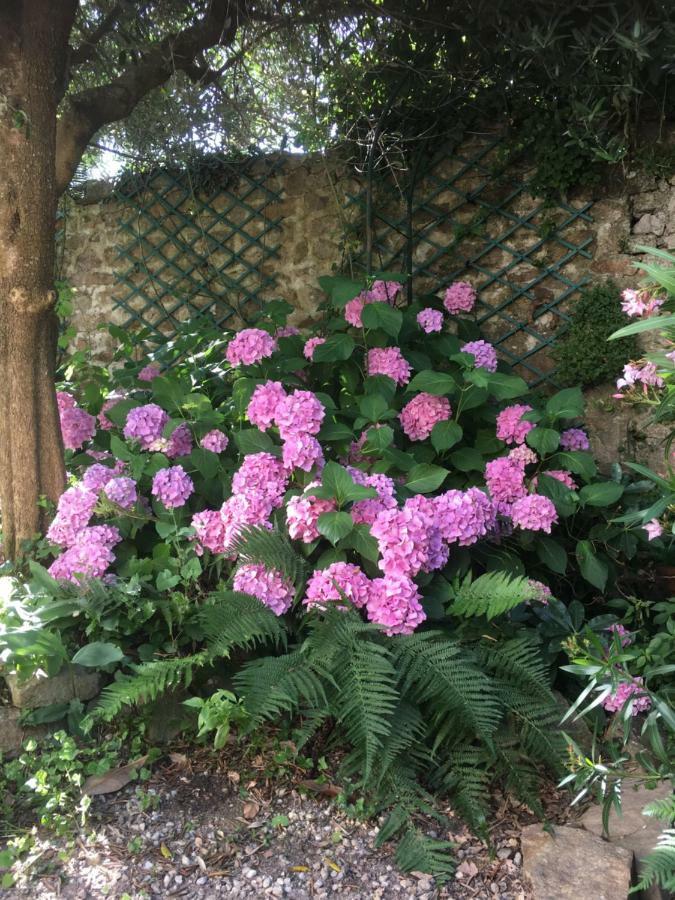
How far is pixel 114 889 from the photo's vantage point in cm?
164

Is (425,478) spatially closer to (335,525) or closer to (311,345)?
(335,525)

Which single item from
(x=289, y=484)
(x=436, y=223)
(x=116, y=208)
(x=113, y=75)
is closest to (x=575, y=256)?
(x=436, y=223)

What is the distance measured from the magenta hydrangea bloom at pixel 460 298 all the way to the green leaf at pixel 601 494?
1.38 meters

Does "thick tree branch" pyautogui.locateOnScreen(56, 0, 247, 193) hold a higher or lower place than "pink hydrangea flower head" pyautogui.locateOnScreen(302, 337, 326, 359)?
higher

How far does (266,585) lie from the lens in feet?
6.90

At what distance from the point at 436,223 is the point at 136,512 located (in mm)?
2364

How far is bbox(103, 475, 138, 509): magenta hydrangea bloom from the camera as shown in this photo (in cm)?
235

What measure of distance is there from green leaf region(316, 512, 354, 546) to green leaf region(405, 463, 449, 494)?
345 millimetres

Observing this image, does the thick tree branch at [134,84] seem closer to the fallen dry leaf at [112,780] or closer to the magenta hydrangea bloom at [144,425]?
the magenta hydrangea bloom at [144,425]

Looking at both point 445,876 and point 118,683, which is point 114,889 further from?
point 445,876

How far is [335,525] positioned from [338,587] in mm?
177

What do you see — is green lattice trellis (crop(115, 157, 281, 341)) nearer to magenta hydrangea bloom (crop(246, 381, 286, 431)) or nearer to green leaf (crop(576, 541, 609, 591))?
magenta hydrangea bloom (crop(246, 381, 286, 431))

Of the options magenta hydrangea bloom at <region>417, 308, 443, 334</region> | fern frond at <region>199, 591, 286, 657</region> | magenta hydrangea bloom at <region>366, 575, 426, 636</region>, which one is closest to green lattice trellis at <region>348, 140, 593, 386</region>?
magenta hydrangea bloom at <region>417, 308, 443, 334</region>

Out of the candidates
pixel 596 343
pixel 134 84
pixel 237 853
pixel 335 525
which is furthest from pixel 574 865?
pixel 134 84
